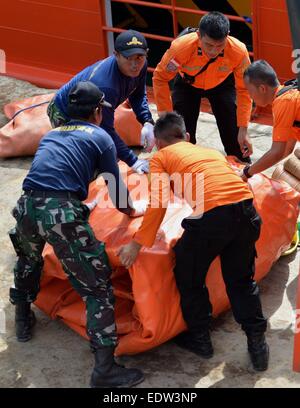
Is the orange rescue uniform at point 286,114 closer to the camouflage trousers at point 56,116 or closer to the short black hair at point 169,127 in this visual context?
the short black hair at point 169,127

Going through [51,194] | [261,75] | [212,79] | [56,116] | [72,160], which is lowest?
[212,79]

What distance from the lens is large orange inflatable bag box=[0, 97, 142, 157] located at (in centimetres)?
737

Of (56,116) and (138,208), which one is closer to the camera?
(138,208)

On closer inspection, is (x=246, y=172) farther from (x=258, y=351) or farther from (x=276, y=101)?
(x=258, y=351)

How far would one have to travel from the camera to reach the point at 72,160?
4672mm

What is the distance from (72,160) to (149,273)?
79cm

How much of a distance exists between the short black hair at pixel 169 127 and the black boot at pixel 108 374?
125 centimetres

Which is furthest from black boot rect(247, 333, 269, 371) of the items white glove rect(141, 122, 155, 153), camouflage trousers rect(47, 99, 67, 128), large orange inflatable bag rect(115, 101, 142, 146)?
large orange inflatable bag rect(115, 101, 142, 146)

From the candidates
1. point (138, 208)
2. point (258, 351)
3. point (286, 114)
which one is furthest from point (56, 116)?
point (258, 351)

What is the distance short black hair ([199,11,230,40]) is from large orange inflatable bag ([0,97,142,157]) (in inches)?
66.6

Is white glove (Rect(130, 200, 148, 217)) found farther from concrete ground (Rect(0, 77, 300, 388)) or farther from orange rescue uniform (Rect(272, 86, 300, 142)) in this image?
orange rescue uniform (Rect(272, 86, 300, 142))
